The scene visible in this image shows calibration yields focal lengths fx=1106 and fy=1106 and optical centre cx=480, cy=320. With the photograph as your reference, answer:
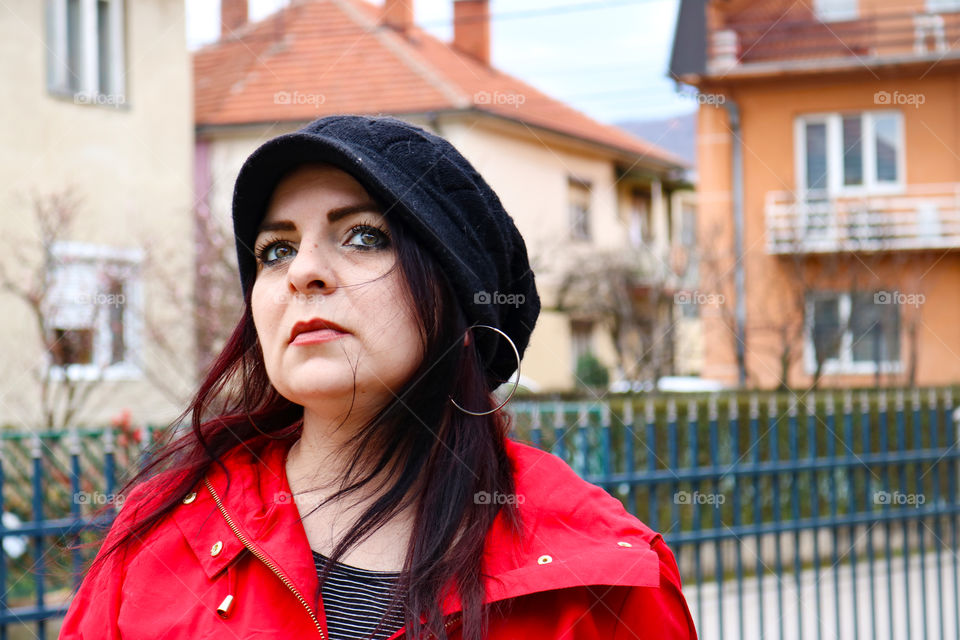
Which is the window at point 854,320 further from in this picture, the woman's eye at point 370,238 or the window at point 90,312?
the woman's eye at point 370,238

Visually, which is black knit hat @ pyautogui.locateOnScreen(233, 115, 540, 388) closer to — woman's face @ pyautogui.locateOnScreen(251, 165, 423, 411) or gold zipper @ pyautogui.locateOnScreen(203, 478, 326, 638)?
woman's face @ pyautogui.locateOnScreen(251, 165, 423, 411)

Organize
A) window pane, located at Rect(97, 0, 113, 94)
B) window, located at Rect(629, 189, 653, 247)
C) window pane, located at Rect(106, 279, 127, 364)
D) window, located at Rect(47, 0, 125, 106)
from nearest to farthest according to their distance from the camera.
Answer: window pane, located at Rect(106, 279, 127, 364)
window, located at Rect(47, 0, 125, 106)
window pane, located at Rect(97, 0, 113, 94)
window, located at Rect(629, 189, 653, 247)

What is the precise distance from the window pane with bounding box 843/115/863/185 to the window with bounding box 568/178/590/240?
530 centimetres

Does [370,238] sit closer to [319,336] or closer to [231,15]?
[319,336]

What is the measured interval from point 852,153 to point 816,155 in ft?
1.95

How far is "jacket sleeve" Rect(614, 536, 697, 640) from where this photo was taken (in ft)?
5.36

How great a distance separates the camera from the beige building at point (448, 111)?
1789 cm

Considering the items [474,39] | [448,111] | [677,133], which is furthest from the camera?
[474,39]

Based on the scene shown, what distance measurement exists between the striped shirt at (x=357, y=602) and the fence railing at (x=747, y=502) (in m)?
2.38

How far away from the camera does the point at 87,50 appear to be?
1387 cm

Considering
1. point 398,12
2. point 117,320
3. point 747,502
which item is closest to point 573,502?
point 747,502

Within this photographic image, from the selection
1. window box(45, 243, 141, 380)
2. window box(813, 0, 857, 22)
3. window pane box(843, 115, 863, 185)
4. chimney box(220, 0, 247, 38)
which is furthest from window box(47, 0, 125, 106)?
window box(813, 0, 857, 22)

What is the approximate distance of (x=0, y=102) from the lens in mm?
12594

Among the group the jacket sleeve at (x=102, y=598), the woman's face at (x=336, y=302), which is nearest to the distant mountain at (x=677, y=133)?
the woman's face at (x=336, y=302)
